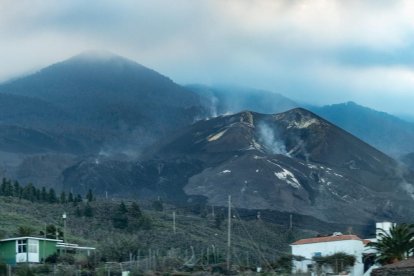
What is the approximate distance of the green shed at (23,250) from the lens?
232 ft

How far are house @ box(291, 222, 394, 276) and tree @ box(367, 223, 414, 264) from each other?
82.5 inches

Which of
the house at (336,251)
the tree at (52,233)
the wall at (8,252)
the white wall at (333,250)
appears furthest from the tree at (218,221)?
the wall at (8,252)

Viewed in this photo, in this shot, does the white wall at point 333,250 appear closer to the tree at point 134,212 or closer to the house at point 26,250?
the house at point 26,250

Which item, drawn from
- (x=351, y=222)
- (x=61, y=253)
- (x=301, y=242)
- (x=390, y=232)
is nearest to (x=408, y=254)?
(x=390, y=232)

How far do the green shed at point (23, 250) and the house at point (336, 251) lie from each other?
17.7 metres

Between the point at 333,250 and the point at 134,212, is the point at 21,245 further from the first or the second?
the point at 134,212

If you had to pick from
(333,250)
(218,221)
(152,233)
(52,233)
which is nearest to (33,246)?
(52,233)

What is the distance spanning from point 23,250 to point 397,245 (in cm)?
2528

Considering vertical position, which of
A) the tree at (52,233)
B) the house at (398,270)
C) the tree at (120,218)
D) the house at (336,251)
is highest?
the tree at (120,218)

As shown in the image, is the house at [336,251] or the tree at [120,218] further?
the tree at [120,218]

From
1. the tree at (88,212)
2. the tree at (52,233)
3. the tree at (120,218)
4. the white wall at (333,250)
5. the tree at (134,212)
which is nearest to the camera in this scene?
the white wall at (333,250)

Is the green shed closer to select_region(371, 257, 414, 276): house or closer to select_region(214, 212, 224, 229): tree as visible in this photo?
select_region(371, 257, 414, 276): house

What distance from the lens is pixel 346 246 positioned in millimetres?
71688

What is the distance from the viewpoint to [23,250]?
2798 inches
